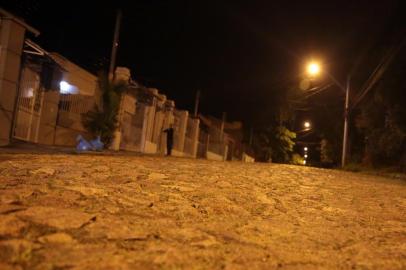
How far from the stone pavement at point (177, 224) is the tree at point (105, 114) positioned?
12.2 meters

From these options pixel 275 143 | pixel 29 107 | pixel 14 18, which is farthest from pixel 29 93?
pixel 275 143

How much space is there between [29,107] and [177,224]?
1423 cm

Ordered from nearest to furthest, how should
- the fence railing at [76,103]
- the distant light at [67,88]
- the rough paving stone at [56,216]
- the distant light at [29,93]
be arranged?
the rough paving stone at [56,216] < the distant light at [29,93] < the fence railing at [76,103] < the distant light at [67,88]

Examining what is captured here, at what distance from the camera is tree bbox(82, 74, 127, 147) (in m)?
21.0

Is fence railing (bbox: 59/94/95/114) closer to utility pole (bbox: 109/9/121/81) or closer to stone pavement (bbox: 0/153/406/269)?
utility pole (bbox: 109/9/121/81)

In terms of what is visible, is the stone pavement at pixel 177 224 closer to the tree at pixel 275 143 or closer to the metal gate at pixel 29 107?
the metal gate at pixel 29 107

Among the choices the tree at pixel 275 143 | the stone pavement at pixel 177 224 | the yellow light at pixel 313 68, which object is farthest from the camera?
the tree at pixel 275 143

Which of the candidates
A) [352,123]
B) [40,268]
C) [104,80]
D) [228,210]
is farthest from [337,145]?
[40,268]

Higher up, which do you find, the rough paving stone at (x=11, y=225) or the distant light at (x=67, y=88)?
the distant light at (x=67, y=88)

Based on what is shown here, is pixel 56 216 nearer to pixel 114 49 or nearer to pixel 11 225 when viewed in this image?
pixel 11 225

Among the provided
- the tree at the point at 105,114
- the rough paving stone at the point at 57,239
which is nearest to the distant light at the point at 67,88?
the tree at the point at 105,114

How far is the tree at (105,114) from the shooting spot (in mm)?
21033

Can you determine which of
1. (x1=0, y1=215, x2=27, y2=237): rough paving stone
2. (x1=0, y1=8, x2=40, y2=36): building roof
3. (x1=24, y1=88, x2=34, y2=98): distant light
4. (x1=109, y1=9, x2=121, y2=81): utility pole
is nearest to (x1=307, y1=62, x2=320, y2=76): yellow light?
(x1=109, y1=9, x2=121, y2=81): utility pole

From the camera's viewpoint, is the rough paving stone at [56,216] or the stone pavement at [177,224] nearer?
the stone pavement at [177,224]
